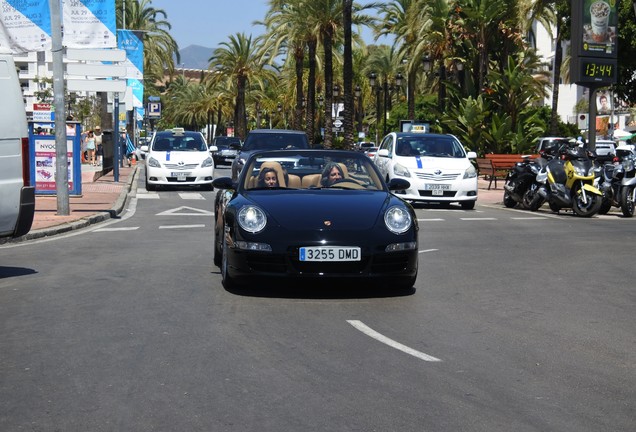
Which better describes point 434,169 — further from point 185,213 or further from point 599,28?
point 599,28

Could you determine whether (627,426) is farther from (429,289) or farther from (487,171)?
(487,171)

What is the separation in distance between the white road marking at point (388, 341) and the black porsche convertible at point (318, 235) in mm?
1047

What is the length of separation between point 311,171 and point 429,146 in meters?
14.2

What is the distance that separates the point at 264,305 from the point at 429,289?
2.11 meters

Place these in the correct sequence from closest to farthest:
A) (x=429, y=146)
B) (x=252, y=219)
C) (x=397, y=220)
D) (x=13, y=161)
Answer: (x=252, y=219), (x=397, y=220), (x=13, y=161), (x=429, y=146)

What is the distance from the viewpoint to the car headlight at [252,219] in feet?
32.0

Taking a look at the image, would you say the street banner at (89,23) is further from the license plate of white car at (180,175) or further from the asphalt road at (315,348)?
the asphalt road at (315,348)

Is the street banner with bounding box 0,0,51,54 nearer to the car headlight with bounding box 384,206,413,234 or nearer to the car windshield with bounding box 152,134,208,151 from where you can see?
the car windshield with bounding box 152,134,208,151

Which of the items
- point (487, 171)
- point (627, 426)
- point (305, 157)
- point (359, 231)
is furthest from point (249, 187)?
point (487, 171)

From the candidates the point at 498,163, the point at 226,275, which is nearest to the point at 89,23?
the point at 226,275

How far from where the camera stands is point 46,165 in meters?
25.3

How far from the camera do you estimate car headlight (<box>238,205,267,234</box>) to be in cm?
974

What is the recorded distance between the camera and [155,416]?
5.61m

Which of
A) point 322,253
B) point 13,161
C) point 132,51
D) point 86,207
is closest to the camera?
point 322,253
